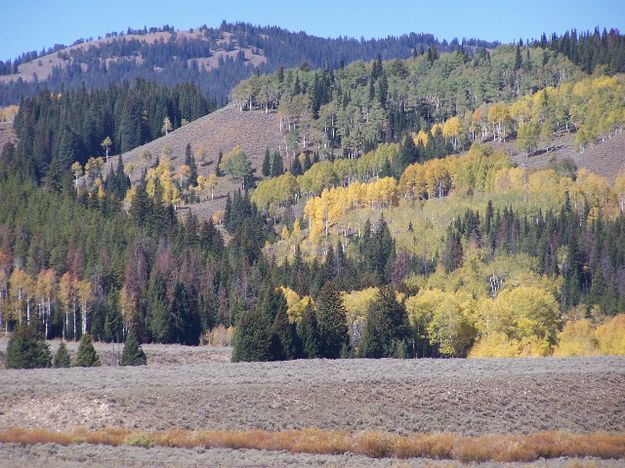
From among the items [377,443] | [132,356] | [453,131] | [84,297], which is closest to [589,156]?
[453,131]

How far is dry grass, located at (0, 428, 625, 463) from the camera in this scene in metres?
39.0

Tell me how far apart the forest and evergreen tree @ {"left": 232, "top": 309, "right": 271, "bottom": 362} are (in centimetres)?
13

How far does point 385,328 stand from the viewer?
87.5 m

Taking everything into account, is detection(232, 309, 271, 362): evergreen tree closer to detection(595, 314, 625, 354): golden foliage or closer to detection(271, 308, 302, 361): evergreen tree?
detection(271, 308, 302, 361): evergreen tree

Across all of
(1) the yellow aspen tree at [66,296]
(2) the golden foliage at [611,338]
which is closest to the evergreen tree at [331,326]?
(2) the golden foliage at [611,338]

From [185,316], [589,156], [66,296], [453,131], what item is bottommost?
[185,316]

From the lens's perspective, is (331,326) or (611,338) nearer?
(331,326)

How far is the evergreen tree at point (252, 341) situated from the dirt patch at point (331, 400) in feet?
57.6

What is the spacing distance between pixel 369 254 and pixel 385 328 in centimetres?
4910

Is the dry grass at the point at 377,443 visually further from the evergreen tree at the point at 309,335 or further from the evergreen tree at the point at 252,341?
the evergreen tree at the point at 309,335

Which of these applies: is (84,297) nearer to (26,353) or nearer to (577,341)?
(26,353)

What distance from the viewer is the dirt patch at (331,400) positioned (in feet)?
154

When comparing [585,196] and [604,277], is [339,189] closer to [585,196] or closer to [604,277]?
[585,196]

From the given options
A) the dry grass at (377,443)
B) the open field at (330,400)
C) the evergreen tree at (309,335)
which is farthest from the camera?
the evergreen tree at (309,335)
